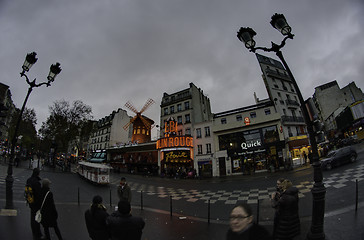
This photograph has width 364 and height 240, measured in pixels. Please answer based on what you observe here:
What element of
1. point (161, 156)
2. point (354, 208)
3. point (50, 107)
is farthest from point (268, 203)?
point (50, 107)

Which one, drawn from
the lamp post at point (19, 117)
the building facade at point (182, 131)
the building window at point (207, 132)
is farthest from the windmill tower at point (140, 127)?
the lamp post at point (19, 117)

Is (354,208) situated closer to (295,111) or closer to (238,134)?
(238,134)

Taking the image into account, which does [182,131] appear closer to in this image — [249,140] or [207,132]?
[207,132]

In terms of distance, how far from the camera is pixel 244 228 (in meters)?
1.88

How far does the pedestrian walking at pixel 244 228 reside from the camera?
5.95 ft

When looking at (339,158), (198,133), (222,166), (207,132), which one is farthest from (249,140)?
(339,158)

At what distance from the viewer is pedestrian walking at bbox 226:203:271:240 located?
1814 millimetres

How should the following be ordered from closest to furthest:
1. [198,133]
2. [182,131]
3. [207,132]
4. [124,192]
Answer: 1. [124,192]
2. [207,132]
3. [198,133]
4. [182,131]

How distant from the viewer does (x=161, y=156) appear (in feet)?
86.5

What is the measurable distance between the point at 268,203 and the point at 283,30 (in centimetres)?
665

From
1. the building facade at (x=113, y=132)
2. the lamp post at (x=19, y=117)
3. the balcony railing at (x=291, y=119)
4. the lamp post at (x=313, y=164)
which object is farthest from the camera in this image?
the building facade at (x=113, y=132)

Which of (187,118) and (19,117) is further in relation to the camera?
(187,118)

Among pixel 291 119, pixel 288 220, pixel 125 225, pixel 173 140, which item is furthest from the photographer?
pixel 173 140

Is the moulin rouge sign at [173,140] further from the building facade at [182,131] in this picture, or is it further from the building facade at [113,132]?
the building facade at [113,132]
